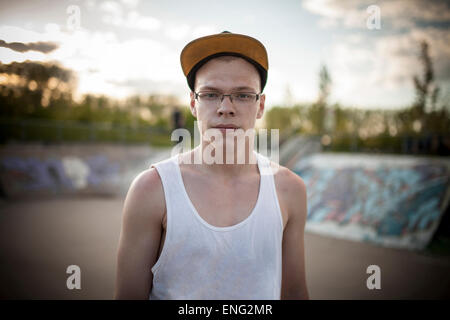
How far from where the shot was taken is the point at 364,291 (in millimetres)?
4648

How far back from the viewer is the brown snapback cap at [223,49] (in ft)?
5.09

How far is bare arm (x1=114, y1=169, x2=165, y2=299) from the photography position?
4.77 feet

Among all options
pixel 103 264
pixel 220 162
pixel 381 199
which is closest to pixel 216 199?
pixel 220 162

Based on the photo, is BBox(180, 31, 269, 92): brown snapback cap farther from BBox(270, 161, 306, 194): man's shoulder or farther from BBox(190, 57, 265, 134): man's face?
BBox(270, 161, 306, 194): man's shoulder

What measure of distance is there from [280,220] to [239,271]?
1.18 feet

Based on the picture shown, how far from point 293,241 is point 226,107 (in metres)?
0.92

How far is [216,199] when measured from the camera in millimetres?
1607

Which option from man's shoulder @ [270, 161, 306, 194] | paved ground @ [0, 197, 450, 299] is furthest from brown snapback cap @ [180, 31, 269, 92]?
paved ground @ [0, 197, 450, 299]

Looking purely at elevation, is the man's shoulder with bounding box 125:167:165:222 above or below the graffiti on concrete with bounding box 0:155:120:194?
above

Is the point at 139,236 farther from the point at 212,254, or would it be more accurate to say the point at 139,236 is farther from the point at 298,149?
the point at 298,149

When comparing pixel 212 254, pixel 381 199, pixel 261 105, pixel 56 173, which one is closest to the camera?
pixel 212 254

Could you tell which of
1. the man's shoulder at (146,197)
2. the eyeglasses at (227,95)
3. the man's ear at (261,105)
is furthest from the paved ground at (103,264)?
the eyeglasses at (227,95)

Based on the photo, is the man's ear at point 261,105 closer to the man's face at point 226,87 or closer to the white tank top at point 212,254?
the man's face at point 226,87

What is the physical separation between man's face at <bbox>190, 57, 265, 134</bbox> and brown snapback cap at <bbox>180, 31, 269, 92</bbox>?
0.03 metres
